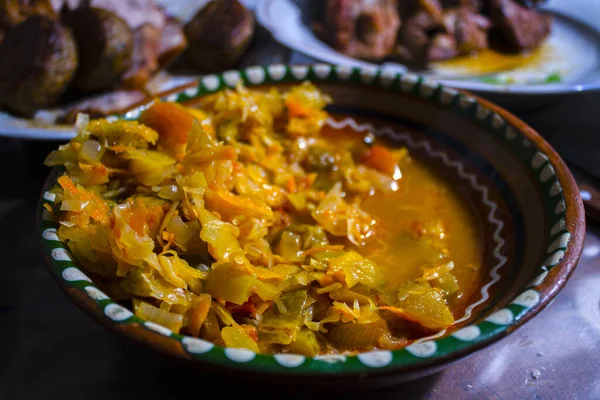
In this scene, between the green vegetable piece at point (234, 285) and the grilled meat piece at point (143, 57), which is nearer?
the green vegetable piece at point (234, 285)

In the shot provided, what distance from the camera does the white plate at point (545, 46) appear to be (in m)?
2.45

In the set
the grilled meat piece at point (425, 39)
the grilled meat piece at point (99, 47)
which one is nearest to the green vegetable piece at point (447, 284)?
the grilled meat piece at point (99, 47)

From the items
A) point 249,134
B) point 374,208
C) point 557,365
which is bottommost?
point 557,365

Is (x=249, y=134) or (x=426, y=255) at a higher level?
(x=249, y=134)

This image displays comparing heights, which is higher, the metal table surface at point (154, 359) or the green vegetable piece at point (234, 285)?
the green vegetable piece at point (234, 285)

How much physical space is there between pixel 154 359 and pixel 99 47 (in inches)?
49.0

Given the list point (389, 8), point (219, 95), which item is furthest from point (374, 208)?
point (389, 8)

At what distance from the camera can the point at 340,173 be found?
1606 millimetres

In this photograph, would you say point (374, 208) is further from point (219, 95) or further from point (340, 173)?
point (219, 95)

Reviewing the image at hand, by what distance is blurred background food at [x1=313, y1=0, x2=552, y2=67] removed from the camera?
269cm

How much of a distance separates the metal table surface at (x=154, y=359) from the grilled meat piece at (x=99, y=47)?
29.8 inches

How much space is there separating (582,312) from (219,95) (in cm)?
116

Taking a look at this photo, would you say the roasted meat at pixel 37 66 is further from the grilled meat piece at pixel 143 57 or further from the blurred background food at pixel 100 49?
the grilled meat piece at pixel 143 57

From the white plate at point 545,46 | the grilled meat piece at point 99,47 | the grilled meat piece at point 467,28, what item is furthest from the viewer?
the grilled meat piece at point 467,28
